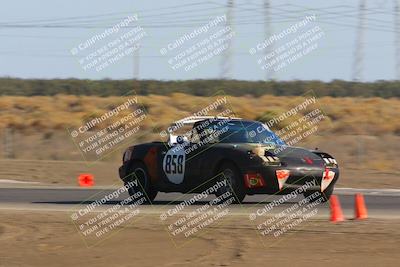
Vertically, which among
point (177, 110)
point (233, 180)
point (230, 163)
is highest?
point (230, 163)

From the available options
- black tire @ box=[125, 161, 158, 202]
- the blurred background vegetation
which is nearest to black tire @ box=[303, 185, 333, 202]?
black tire @ box=[125, 161, 158, 202]

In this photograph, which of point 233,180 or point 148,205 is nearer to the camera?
point 233,180

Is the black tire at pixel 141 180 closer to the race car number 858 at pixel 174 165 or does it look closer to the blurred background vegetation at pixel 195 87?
the race car number 858 at pixel 174 165

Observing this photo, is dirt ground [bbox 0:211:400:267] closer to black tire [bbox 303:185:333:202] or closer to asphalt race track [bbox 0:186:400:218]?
asphalt race track [bbox 0:186:400:218]

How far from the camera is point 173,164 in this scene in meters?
19.5

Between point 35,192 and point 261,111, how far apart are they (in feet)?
105

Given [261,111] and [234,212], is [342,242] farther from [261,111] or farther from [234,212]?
[261,111]

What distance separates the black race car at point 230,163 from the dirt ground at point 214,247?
2.52 meters

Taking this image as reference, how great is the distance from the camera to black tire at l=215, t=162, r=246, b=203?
18578mm

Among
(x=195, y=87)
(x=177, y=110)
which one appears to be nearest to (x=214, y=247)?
(x=177, y=110)

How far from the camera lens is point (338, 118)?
174ft

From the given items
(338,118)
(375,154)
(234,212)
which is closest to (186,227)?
(234,212)

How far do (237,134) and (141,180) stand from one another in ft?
7.23

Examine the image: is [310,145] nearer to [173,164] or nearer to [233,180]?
[173,164]
